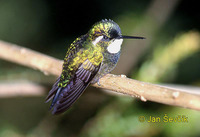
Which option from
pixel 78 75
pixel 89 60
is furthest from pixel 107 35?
pixel 78 75

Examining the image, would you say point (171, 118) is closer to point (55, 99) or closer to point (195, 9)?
point (55, 99)

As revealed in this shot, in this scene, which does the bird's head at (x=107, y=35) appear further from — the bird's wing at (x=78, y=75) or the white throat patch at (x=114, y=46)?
the bird's wing at (x=78, y=75)

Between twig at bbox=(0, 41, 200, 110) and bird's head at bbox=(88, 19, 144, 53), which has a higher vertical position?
bird's head at bbox=(88, 19, 144, 53)

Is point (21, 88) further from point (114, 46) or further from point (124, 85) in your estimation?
point (124, 85)

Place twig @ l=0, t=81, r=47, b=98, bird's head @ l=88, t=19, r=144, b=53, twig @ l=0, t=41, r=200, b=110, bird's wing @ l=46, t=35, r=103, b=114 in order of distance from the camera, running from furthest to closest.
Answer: twig @ l=0, t=81, r=47, b=98, bird's head @ l=88, t=19, r=144, b=53, bird's wing @ l=46, t=35, r=103, b=114, twig @ l=0, t=41, r=200, b=110

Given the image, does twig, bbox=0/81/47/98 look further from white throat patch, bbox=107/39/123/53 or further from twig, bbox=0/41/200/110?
white throat patch, bbox=107/39/123/53

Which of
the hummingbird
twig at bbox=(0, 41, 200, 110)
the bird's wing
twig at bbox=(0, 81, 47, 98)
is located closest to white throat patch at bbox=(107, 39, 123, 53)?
the hummingbird

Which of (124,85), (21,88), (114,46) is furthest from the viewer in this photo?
(21,88)
